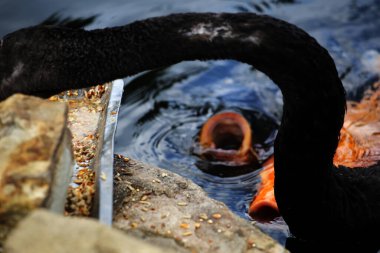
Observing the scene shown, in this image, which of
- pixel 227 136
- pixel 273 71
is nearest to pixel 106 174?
pixel 273 71

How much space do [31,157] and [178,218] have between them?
3.04 feet

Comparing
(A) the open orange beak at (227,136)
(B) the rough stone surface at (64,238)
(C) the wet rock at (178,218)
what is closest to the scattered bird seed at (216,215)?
(C) the wet rock at (178,218)

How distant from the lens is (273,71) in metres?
3.21

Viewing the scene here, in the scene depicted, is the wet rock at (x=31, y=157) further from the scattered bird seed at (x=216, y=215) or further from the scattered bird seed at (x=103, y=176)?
the scattered bird seed at (x=216, y=215)

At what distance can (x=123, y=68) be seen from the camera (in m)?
2.90

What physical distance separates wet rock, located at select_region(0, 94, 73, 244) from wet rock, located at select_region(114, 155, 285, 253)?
0.53 metres

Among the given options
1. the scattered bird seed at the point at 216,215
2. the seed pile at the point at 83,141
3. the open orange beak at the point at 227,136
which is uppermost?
the seed pile at the point at 83,141

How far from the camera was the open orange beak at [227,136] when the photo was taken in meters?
5.66

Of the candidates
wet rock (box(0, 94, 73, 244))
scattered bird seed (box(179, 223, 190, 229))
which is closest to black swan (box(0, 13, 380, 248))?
wet rock (box(0, 94, 73, 244))

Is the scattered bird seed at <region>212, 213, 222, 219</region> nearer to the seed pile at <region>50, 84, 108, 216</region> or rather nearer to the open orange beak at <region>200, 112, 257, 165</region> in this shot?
the seed pile at <region>50, 84, 108, 216</region>

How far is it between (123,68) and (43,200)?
756 mm

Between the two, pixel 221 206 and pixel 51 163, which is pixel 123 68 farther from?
pixel 221 206

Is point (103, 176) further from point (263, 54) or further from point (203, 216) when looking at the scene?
point (263, 54)

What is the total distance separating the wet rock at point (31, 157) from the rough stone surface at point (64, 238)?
20cm
